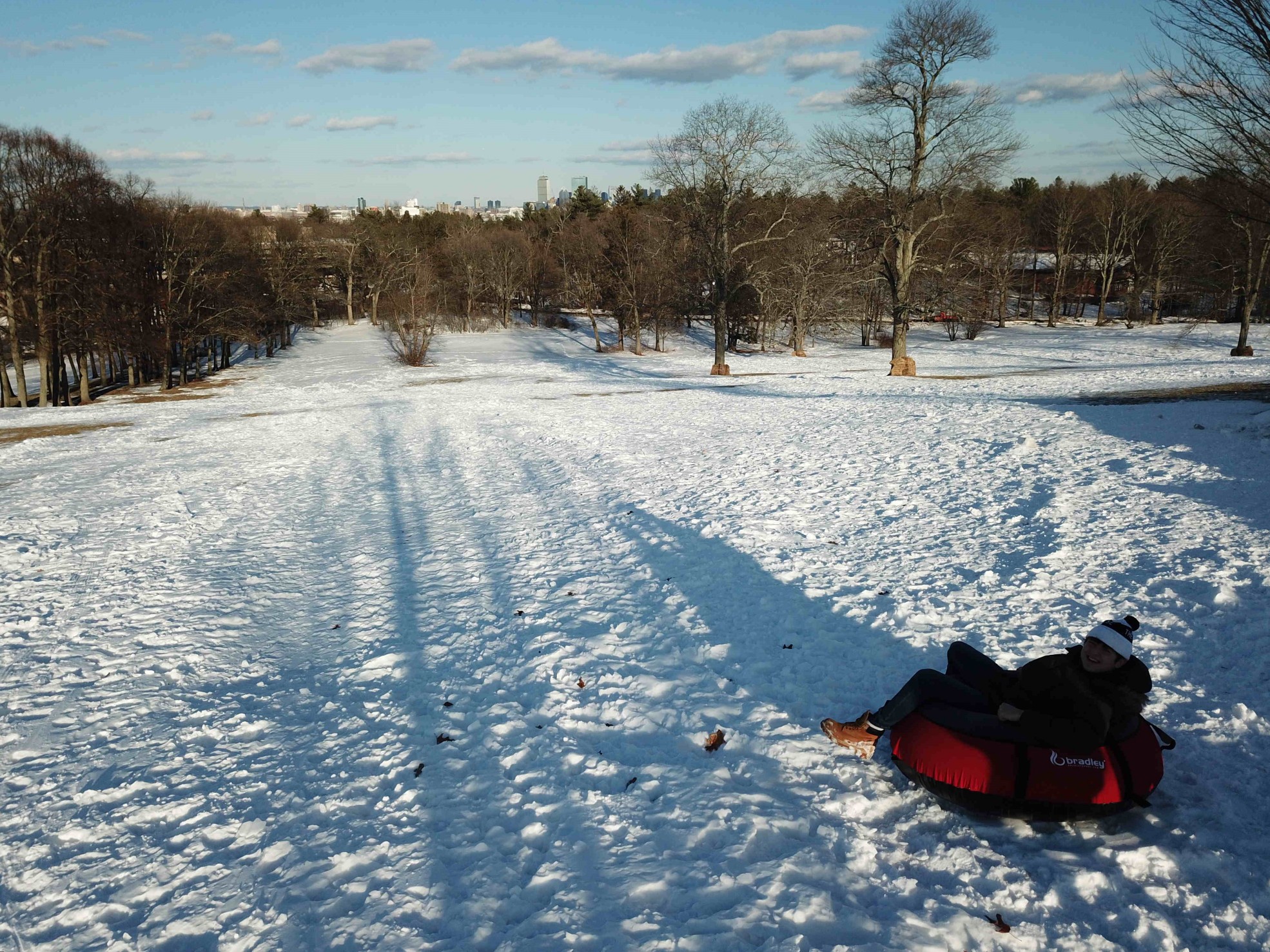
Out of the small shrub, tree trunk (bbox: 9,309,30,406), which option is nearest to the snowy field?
tree trunk (bbox: 9,309,30,406)

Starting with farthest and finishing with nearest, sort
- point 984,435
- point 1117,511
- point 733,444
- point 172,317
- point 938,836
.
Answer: point 172,317 → point 733,444 → point 984,435 → point 1117,511 → point 938,836

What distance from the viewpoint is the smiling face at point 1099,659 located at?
4.06 metres

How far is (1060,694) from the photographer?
4172 mm

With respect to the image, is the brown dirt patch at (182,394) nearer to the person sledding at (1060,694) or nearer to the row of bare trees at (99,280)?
the row of bare trees at (99,280)

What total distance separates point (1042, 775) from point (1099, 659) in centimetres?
76

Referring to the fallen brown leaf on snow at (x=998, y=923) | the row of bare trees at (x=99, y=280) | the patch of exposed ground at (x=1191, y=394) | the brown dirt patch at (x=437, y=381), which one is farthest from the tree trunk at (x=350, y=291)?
the fallen brown leaf on snow at (x=998, y=923)

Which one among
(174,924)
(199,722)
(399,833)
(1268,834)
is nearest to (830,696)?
(1268,834)

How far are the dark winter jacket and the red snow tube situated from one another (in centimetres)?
10

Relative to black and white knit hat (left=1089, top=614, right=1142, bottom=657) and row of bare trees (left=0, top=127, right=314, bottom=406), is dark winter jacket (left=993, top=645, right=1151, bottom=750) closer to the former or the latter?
black and white knit hat (left=1089, top=614, right=1142, bottom=657)

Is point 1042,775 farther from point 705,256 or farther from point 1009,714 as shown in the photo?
point 705,256

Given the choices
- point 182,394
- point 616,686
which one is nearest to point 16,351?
point 182,394

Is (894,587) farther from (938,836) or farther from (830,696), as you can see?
(938,836)

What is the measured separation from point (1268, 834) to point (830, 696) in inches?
109

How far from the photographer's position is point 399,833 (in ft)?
15.3
